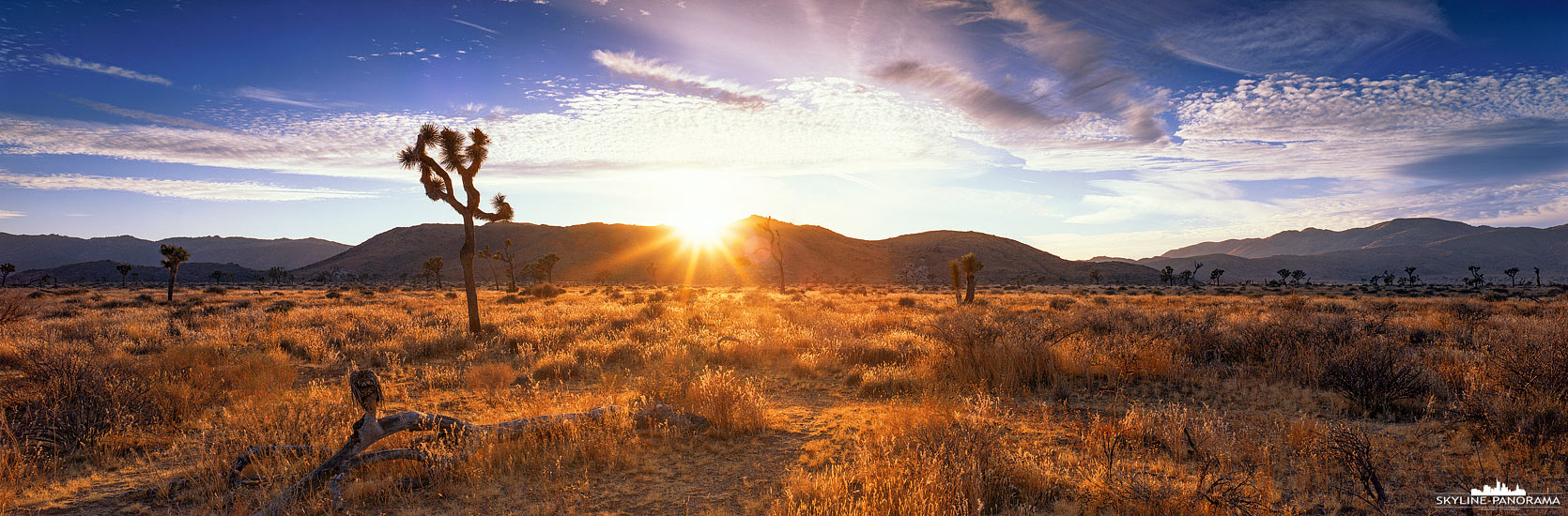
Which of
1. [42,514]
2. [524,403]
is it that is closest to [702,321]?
[524,403]

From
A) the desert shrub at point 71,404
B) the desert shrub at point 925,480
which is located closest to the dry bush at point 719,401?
the desert shrub at point 925,480

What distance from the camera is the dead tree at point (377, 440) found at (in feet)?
15.5

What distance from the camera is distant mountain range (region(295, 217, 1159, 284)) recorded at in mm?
105000

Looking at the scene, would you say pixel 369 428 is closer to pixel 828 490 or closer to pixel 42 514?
pixel 42 514

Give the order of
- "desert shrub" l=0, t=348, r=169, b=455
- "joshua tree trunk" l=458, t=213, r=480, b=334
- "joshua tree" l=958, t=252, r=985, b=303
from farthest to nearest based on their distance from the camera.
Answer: "joshua tree" l=958, t=252, r=985, b=303
"joshua tree trunk" l=458, t=213, r=480, b=334
"desert shrub" l=0, t=348, r=169, b=455

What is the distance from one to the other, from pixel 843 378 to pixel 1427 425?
7.37 meters

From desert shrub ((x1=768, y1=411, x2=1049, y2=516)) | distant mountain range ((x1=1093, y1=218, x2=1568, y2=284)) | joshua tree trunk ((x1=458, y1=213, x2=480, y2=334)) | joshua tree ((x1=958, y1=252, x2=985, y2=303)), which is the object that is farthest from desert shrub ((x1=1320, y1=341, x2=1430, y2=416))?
distant mountain range ((x1=1093, y1=218, x2=1568, y2=284))

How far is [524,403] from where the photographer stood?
7.80 m

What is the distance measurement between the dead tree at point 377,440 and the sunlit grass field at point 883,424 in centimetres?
14

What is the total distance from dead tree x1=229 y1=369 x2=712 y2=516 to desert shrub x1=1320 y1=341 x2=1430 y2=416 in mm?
9449

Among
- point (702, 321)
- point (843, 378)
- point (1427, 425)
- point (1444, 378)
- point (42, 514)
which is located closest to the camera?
point (42, 514)

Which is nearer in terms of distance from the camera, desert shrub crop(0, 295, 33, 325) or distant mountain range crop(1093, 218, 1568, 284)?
desert shrub crop(0, 295, 33, 325)

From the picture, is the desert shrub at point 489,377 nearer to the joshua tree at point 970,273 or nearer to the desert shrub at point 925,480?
the desert shrub at point 925,480

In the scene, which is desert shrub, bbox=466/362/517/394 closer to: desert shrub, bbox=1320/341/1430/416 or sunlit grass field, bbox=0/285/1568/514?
sunlit grass field, bbox=0/285/1568/514
